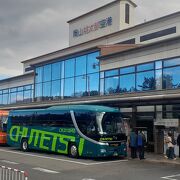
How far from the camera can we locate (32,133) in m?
26.5

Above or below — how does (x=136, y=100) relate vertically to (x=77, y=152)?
above

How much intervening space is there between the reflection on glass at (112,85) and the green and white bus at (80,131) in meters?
7.92

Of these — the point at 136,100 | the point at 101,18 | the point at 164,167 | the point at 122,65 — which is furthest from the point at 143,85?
the point at 101,18

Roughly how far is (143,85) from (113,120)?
25.3ft

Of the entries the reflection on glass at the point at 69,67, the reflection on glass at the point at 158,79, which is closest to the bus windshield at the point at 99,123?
the reflection on glass at the point at 158,79

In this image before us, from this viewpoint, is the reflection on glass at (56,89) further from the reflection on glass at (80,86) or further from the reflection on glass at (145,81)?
the reflection on glass at (145,81)

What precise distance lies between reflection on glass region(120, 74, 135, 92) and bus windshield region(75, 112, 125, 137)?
7.98 metres

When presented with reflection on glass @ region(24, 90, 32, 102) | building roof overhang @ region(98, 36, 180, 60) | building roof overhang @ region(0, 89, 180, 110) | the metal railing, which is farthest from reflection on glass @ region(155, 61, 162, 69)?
reflection on glass @ region(24, 90, 32, 102)

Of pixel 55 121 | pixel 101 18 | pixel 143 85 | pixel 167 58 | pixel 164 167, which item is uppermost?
pixel 101 18

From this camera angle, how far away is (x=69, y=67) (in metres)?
38.6

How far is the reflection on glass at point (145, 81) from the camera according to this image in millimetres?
28266

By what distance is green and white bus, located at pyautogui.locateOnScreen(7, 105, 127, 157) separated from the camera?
21297mm

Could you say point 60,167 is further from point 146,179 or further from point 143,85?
point 143,85

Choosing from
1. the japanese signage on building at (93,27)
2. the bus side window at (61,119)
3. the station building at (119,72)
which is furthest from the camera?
the japanese signage on building at (93,27)
